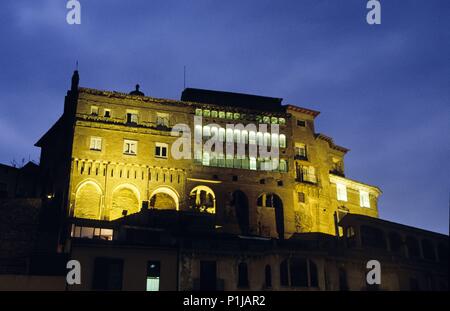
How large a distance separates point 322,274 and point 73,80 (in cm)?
3590

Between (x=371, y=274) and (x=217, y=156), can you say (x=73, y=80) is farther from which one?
(x=371, y=274)

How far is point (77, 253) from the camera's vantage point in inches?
1672

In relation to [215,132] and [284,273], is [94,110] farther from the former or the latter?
[284,273]

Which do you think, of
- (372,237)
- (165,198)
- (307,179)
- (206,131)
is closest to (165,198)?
(165,198)

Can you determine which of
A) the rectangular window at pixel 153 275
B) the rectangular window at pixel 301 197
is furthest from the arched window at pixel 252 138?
the rectangular window at pixel 153 275

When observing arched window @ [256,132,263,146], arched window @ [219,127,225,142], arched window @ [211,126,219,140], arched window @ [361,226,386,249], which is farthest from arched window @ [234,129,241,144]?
arched window @ [361,226,386,249]

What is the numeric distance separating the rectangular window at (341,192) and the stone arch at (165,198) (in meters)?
23.4

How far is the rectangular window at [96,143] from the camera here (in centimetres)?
5791

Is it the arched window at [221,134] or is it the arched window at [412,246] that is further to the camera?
the arched window at [221,134]

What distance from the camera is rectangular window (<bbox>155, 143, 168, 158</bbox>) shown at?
59969mm

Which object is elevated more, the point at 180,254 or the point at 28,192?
the point at 28,192

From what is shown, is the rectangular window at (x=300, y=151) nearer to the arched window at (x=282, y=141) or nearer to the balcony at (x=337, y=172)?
the arched window at (x=282, y=141)

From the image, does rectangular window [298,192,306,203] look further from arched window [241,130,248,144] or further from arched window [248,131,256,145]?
arched window [241,130,248,144]
